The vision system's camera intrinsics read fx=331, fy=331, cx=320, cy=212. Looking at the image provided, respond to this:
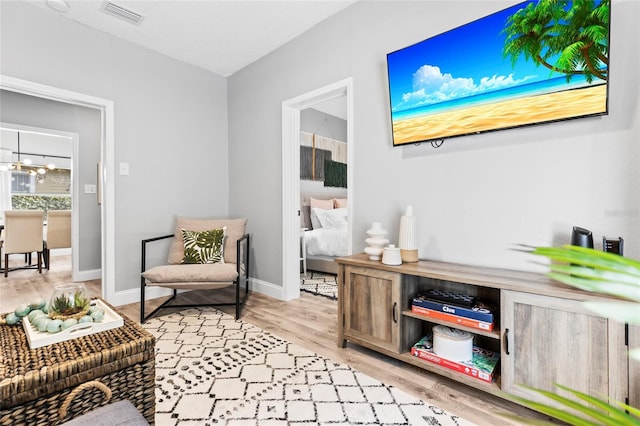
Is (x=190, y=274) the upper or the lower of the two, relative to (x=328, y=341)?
upper

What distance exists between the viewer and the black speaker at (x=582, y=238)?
4.94 feet

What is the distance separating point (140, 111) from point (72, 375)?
278 cm

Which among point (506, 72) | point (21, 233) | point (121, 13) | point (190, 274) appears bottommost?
point (190, 274)

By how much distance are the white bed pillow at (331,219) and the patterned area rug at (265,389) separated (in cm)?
229

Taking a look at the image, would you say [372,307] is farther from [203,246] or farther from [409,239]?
[203,246]

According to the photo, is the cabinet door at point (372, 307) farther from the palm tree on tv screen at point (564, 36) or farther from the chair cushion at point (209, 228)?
the chair cushion at point (209, 228)

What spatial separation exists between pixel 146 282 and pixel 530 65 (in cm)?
300

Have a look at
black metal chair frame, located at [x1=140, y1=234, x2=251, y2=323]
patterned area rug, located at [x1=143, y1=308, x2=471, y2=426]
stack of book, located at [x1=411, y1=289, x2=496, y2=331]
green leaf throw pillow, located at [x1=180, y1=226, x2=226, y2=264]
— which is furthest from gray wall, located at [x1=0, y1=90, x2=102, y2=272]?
stack of book, located at [x1=411, y1=289, x2=496, y2=331]

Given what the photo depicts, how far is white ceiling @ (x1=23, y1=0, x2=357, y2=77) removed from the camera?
2572 millimetres

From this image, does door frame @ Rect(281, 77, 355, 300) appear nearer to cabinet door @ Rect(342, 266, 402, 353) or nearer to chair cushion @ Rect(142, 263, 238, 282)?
chair cushion @ Rect(142, 263, 238, 282)

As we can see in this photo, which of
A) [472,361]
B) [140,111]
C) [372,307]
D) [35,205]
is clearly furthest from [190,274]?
[35,205]

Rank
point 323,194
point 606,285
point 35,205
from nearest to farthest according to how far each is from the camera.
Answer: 1. point 606,285
2. point 323,194
3. point 35,205

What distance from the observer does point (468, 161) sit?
2.02m

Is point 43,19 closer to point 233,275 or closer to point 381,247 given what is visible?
point 233,275
